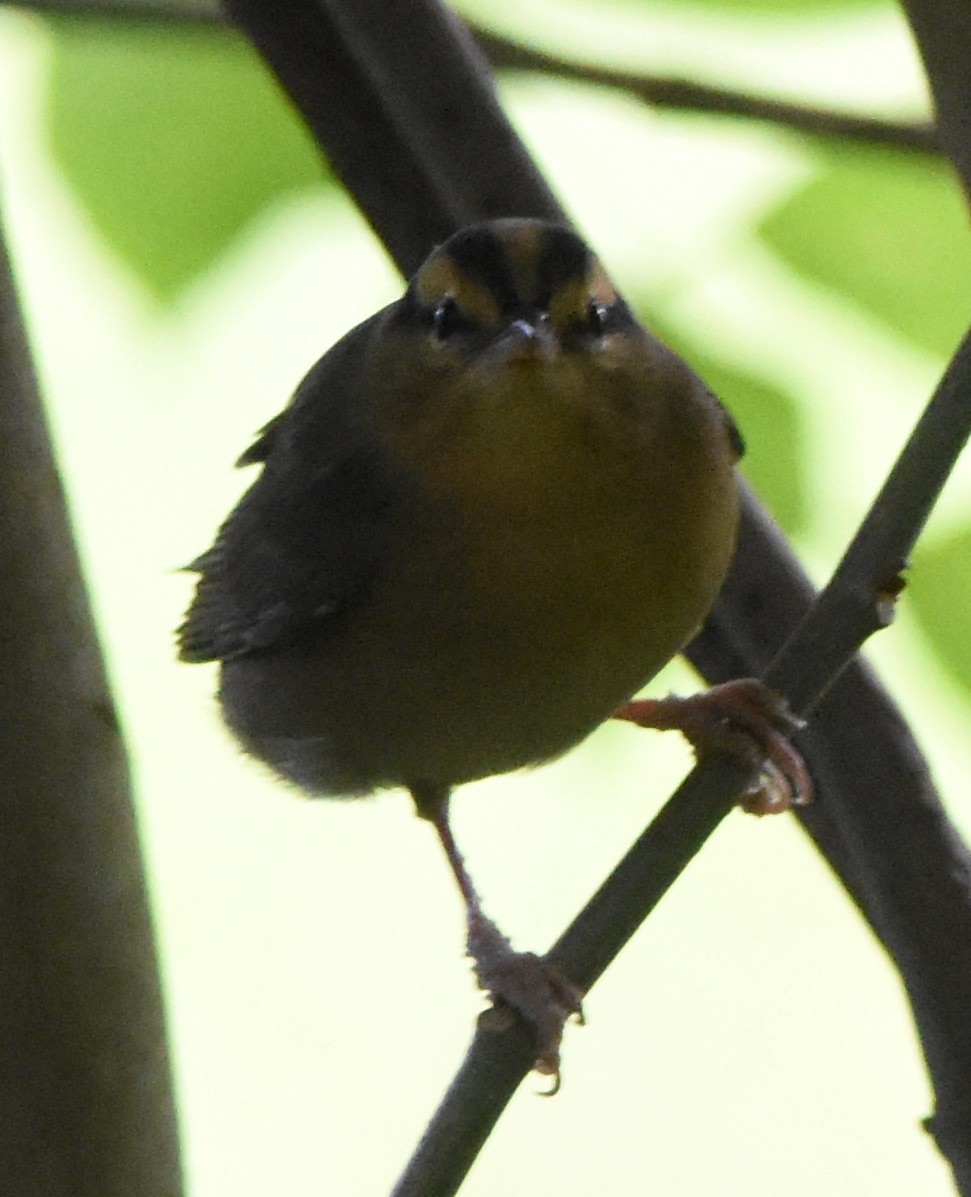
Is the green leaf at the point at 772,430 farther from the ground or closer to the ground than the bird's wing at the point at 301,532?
closer to the ground

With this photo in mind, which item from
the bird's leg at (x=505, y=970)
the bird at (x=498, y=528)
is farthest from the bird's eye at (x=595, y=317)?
the bird's leg at (x=505, y=970)

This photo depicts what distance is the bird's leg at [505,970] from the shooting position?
2.66m

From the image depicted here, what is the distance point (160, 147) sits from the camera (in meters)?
2.74

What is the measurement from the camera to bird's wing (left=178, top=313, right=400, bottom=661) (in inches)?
117

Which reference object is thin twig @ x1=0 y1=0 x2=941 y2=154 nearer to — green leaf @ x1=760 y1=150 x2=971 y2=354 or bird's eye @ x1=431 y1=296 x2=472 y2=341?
green leaf @ x1=760 y1=150 x2=971 y2=354

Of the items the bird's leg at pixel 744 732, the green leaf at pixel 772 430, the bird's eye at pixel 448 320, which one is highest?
the bird's eye at pixel 448 320

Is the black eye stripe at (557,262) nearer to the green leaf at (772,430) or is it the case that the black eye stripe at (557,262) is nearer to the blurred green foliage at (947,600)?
the green leaf at (772,430)

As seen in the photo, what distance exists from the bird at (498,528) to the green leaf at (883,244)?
0.30 m

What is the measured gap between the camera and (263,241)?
107 inches

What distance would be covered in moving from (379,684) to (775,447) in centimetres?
77

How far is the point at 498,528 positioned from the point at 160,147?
2.37 feet

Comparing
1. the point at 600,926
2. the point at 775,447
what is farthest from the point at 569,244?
the point at 600,926

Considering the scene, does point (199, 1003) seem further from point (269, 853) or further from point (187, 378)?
point (187, 378)

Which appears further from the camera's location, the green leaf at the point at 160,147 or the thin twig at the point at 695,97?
the green leaf at the point at 160,147
